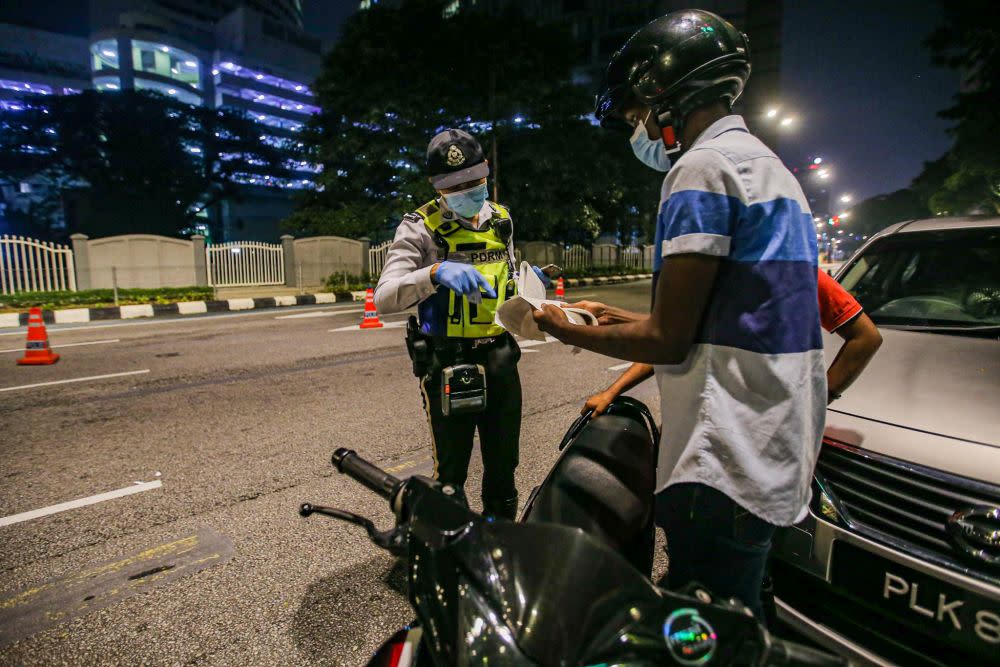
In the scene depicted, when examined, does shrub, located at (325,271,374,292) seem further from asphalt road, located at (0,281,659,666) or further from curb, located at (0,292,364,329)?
asphalt road, located at (0,281,659,666)

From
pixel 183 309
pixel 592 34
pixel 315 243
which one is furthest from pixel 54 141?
pixel 592 34

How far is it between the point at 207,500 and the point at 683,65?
3226 millimetres

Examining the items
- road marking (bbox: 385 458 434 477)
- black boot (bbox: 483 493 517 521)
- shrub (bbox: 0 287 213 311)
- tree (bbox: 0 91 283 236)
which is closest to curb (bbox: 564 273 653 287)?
shrub (bbox: 0 287 213 311)

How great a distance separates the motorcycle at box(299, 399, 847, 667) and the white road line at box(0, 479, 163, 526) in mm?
2906

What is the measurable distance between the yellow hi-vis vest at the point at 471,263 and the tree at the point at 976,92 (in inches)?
529

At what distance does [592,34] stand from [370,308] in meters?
58.8

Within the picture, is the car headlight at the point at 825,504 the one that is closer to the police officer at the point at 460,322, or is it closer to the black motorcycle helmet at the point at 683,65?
the police officer at the point at 460,322

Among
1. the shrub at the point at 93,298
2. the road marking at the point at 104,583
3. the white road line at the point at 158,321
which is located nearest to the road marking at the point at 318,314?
the white road line at the point at 158,321

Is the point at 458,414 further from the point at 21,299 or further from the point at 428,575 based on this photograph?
the point at 21,299

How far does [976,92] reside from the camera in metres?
12.5

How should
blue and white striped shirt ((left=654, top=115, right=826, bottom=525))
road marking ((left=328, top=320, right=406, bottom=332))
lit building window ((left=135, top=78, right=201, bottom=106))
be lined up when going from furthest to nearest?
lit building window ((left=135, top=78, right=201, bottom=106))
road marking ((left=328, top=320, right=406, bottom=332))
blue and white striped shirt ((left=654, top=115, right=826, bottom=525))

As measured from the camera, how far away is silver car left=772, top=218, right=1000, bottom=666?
1.41 m

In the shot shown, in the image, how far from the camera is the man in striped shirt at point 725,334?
104 cm

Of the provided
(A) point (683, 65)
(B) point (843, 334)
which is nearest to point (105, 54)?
(A) point (683, 65)
